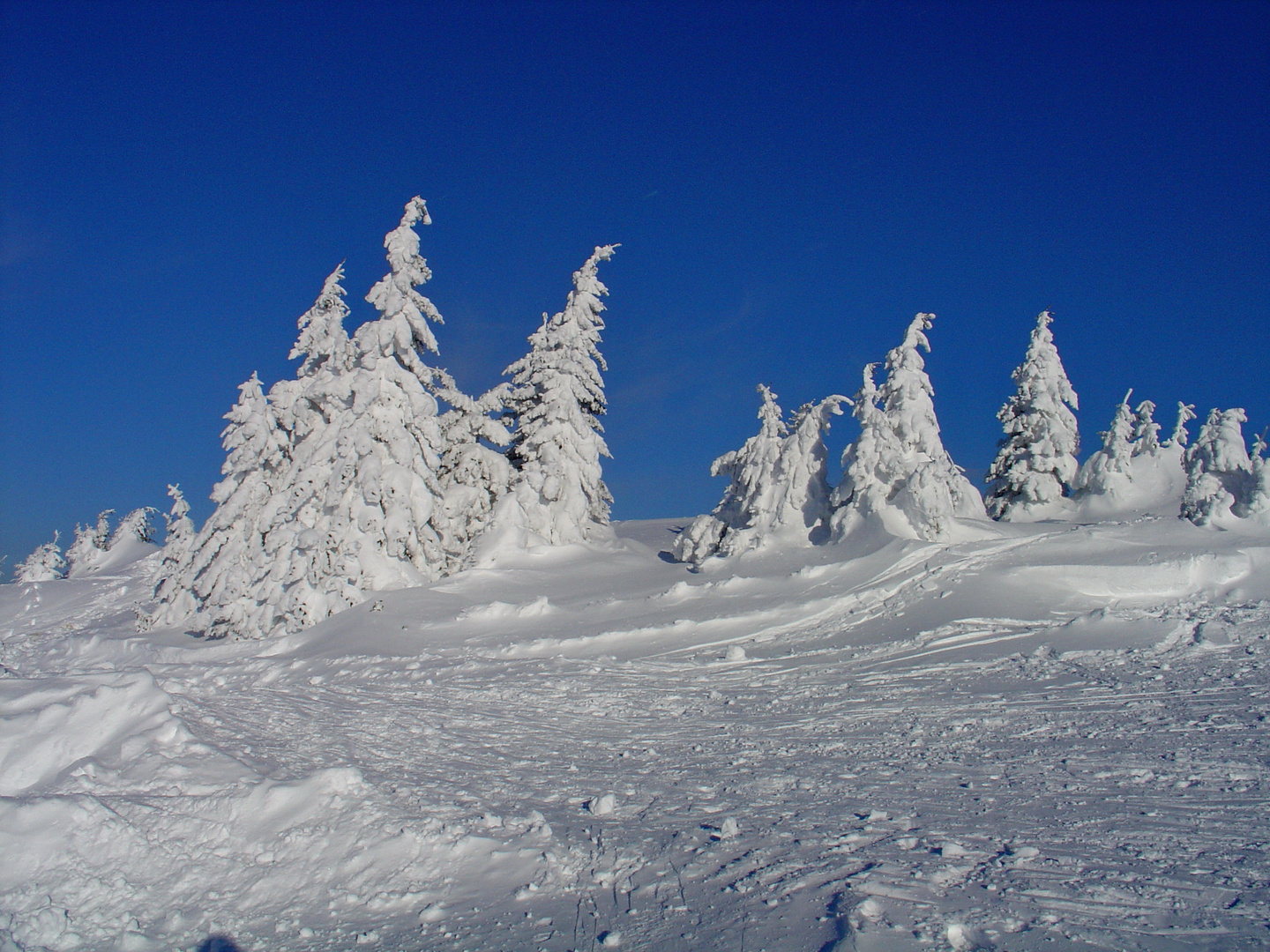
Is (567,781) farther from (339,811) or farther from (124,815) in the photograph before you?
(124,815)

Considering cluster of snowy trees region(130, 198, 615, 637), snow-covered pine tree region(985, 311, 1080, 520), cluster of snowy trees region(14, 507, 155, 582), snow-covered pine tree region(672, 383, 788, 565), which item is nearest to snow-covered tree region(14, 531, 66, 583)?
cluster of snowy trees region(14, 507, 155, 582)

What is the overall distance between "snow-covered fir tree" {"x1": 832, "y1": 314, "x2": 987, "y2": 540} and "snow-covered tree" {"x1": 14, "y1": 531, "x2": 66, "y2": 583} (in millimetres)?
47563

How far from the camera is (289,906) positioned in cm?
460

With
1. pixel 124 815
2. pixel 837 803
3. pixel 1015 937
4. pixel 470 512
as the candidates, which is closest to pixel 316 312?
pixel 470 512

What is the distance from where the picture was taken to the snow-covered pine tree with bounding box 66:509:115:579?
43656 millimetres

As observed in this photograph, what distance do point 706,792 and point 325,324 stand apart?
71.9ft

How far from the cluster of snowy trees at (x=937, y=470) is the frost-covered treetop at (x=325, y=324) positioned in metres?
13.0

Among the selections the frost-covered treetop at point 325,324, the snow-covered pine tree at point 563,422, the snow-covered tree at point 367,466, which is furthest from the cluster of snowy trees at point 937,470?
the frost-covered treetop at point 325,324

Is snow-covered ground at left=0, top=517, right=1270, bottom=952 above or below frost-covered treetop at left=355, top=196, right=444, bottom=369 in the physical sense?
below

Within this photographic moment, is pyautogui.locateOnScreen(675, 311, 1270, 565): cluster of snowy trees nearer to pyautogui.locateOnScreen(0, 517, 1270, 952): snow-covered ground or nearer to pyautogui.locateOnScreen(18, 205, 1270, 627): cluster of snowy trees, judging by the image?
pyautogui.locateOnScreen(18, 205, 1270, 627): cluster of snowy trees

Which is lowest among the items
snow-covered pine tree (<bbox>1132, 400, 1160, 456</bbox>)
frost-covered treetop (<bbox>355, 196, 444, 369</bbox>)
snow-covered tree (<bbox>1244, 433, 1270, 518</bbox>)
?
snow-covered tree (<bbox>1244, 433, 1270, 518</bbox>)

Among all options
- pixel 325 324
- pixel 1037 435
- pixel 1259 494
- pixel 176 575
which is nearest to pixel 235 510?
pixel 176 575

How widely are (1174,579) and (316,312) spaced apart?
2356 cm

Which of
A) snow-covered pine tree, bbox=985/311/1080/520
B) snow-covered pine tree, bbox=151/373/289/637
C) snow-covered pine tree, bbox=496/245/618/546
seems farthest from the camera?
snow-covered pine tree, bbox=985/311/1080/520
